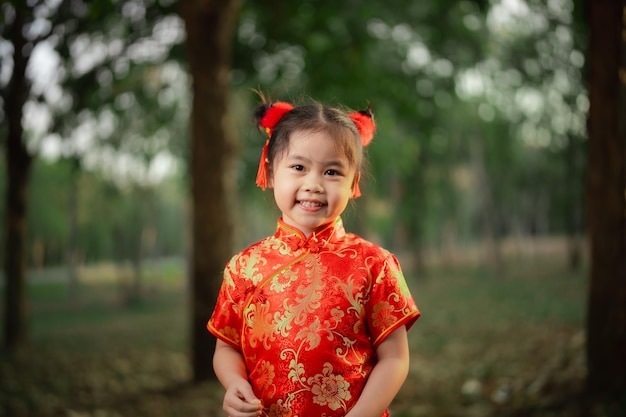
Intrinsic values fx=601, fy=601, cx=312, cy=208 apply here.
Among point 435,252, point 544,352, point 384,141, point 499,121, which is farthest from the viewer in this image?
point 435,252

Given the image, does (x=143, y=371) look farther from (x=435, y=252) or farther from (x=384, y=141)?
(x=435, y=252)

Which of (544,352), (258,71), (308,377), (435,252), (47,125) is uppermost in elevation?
(258,71)

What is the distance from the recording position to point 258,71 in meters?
10.7

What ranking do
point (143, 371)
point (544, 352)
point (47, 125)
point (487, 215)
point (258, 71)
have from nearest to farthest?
point (544, 352) → point (143, 371) → point (258, 71) → point (47, 125) → point (487, 215)

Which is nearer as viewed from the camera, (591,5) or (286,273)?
(286,273)

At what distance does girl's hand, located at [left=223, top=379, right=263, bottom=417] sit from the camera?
69.3 inches

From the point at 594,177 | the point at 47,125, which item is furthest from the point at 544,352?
the point at 47,125

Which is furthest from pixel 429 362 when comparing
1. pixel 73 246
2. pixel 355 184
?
pixel 73 246

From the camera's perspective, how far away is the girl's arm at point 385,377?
1791mm

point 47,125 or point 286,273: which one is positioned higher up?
point 47,125

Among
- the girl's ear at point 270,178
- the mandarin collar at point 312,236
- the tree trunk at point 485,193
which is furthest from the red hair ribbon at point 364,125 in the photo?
the tree trunk at point 485,193

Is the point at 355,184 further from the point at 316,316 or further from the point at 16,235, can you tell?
the point at 16,235

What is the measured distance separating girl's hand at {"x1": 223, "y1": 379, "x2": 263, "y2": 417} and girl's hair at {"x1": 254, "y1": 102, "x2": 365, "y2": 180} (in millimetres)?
726

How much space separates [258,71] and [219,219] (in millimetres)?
4493
